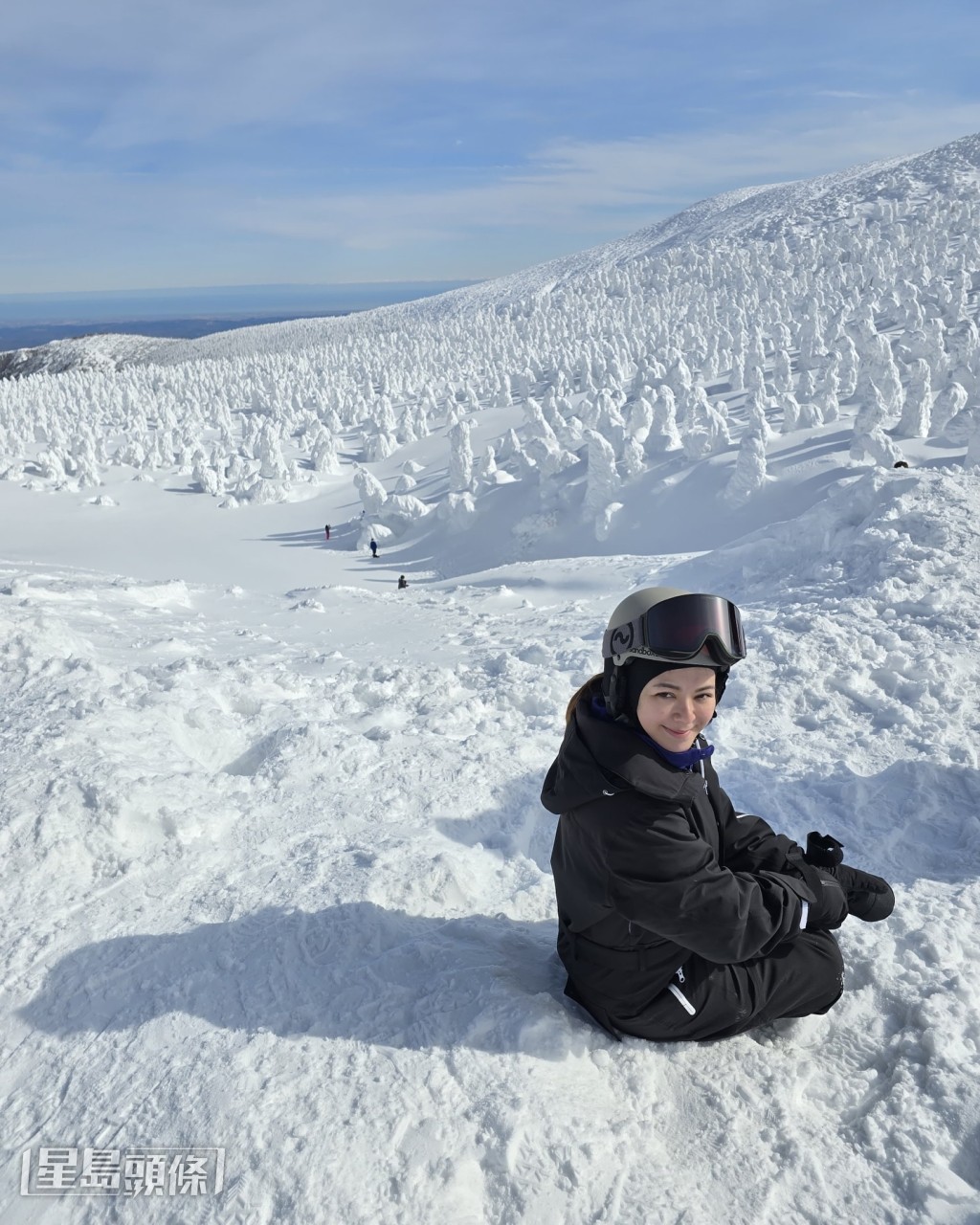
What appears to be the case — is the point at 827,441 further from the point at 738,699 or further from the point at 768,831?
the point at 768,831

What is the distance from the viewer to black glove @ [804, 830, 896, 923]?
277 centimetres

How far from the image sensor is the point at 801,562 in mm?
8641

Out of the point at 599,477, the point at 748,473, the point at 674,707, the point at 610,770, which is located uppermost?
the point at 674,707

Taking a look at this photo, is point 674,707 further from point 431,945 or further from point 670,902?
point 431,945

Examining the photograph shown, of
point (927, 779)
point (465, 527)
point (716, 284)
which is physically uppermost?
point (716, 284)

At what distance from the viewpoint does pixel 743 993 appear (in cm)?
269

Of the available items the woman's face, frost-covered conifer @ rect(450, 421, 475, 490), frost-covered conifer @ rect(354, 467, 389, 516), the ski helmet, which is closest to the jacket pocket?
the woman's face

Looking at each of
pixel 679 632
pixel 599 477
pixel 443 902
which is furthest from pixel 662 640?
pixel 599 477

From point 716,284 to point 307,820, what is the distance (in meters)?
92.9

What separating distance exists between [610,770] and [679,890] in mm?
419

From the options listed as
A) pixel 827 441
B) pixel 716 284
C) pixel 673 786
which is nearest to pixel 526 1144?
pixel 673 786

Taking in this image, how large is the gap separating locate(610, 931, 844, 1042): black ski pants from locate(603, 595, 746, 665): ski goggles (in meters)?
1.13

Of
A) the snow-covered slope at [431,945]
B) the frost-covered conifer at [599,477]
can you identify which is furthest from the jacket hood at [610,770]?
the frost-covered conifer at [599,477]

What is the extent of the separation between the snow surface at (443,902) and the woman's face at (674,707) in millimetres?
1182
